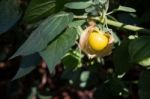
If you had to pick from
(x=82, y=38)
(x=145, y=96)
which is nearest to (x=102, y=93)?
(x=145, y=96)

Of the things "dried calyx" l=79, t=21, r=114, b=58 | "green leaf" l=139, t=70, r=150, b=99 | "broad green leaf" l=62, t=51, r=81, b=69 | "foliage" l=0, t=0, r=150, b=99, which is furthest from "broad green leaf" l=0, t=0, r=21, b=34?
"green leaf" l=139, t=70, r=150, b=99

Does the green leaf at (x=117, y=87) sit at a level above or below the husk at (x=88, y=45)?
below

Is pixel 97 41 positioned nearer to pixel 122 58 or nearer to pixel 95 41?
pixel 95 41

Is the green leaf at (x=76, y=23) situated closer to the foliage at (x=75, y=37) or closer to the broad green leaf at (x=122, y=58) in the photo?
the foliage at (x=75, y=37)

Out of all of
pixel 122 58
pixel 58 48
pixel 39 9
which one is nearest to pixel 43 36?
pixel 58 48

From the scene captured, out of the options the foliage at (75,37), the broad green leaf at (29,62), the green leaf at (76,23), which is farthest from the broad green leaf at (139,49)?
the broad green leaf at (29,62)
